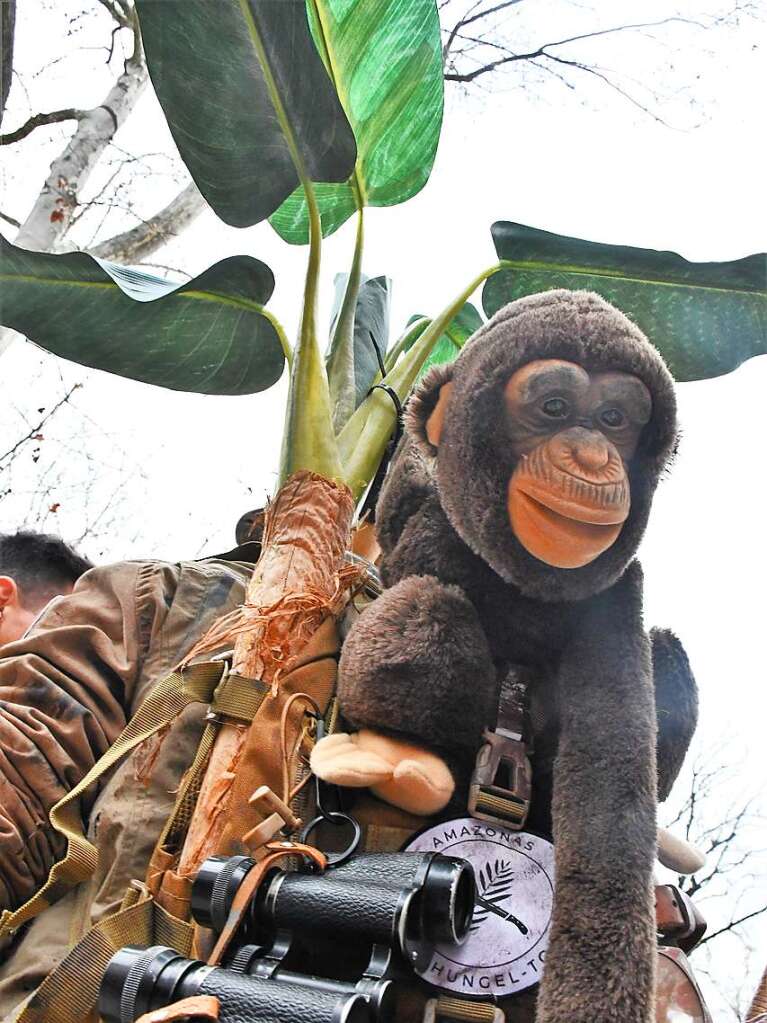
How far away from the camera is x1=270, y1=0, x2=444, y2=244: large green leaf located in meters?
1.49

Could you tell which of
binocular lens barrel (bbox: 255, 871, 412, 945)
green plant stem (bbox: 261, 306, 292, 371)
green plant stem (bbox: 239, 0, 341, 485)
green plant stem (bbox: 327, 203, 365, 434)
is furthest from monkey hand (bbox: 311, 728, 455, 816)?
green plant stem (bbox: 261, 306, 292, 371)

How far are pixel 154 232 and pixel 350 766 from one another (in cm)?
264

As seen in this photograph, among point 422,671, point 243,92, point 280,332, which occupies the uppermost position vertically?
point 243,92

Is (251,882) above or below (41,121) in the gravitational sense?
below

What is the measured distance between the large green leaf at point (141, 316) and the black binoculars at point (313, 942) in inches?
36.2

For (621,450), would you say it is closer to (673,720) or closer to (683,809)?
(673,720)

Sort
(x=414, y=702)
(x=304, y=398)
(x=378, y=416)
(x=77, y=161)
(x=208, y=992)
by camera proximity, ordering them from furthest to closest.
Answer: (x=77, y=161) → (x=378, y=416) → (x=304, y=398) → (x=414, y=702) → (x=208, y=992)

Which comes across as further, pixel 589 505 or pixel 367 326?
pixel 367 326

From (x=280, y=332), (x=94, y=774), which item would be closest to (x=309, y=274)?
(x=280, y=332)

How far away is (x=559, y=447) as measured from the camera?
104 centimetres

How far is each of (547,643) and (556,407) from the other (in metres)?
0.27

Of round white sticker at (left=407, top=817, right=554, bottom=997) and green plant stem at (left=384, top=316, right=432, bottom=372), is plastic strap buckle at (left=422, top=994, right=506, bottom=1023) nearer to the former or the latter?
round white sticker at (left=407, top=817, right=554, bottom=997)

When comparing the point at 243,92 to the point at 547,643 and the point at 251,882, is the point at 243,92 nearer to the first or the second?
the point at 547,643

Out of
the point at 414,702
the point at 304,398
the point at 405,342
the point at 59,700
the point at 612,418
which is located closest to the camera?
the point at 414,702
